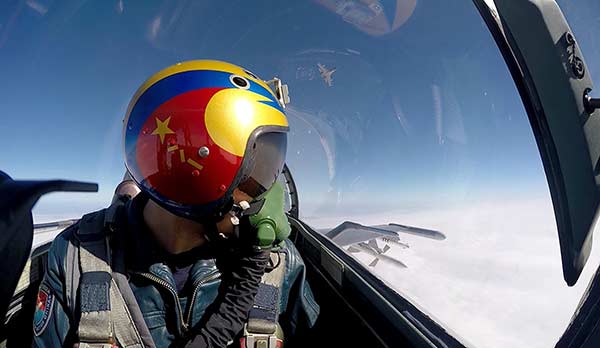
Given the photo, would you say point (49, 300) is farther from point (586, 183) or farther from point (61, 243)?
point (586, 183)

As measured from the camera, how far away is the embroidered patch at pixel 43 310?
0.87 metres

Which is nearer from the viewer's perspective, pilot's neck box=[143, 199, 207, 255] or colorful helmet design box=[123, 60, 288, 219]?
colorful helmet design box=[123, 60, 288, 219]

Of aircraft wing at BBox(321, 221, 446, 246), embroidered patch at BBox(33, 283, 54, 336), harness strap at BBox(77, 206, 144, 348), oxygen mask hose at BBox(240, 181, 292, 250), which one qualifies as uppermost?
aircraft wing at BBox(321, 221, 446, 246)

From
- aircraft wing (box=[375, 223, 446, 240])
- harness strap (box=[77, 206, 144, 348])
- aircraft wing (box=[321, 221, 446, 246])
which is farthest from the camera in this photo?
aircraft wing (box=[375, 223, 446, 240])

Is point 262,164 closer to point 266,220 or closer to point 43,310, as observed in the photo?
point 266,220

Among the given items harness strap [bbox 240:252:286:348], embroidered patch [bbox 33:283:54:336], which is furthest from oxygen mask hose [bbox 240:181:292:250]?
embroidered patch [bbox 33:283:54:336]

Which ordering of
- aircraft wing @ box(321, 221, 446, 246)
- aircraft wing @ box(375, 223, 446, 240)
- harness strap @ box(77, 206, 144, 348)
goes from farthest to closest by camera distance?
aircraft wing @ box(375, 223, 446, 240), aircraft wing @ box(321, 221, 446, 246), harness strap @ box(77, 206, 144, 348)

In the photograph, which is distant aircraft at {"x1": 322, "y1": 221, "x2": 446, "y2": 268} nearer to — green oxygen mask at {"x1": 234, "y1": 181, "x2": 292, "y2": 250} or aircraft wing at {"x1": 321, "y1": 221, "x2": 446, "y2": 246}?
aircraft wing at {"x1": 321, "y1": 221, "x2": 446, "y2": 246}

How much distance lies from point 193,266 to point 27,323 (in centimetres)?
76

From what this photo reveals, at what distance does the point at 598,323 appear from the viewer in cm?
45

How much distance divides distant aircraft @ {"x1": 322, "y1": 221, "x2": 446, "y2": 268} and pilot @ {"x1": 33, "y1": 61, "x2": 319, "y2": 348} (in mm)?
2048

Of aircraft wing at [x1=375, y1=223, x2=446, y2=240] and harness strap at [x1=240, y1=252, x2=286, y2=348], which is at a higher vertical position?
aircraft wing at [x1=375, y1=223, x2=446, y2=240]

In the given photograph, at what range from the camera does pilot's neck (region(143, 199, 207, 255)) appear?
103cm

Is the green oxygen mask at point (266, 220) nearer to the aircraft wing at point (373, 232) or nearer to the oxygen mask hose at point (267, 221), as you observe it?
the oxygen mask hose at point (267, 221)
